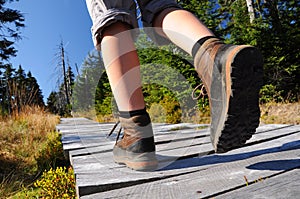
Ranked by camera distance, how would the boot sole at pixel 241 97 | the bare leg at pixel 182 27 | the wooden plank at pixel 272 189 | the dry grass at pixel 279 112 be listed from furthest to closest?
the dry grass at pixel 279 112, the bare leg at pixel 182 27, the boot sole at pixel 241 97, the wooden plank at pixel 272 189

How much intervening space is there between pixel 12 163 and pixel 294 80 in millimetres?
6240

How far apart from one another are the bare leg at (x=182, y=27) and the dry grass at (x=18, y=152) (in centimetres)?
123

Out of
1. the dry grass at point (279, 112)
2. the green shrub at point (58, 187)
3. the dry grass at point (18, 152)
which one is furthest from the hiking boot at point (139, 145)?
the dry grass at point (279, 112)

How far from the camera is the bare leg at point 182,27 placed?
0.81m

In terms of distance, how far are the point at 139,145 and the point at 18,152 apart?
2.07 meters

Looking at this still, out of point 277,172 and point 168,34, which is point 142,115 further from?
point 277,172

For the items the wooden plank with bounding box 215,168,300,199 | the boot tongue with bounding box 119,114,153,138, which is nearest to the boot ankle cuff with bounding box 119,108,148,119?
the boot tongue with bounding box 119,114,153,138

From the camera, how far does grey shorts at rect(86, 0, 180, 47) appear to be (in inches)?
33.6

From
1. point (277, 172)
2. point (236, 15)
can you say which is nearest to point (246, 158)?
point (277, 172)

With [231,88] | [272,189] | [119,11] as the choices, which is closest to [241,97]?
[231,88]

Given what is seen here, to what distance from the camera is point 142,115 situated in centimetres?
86

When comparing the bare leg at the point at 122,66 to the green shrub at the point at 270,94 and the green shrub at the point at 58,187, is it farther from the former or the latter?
the green shrub at the point at 270,94

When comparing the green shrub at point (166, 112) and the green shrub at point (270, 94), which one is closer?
the green shrub at point (166, 112)

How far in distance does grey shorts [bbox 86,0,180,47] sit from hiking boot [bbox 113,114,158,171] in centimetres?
32
